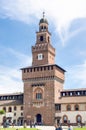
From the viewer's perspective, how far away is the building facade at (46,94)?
8106 cm

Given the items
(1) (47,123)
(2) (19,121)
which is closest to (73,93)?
(1) (47,123)

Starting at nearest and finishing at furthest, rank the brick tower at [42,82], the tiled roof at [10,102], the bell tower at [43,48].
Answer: the brick tower at [42,82]
the bell tower at [43,48]
the tiled roof at [10,102]

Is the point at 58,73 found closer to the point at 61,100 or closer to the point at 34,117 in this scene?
the point at 61,100

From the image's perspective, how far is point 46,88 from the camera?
84.2 m

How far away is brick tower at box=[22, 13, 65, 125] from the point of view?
82688 millimetres

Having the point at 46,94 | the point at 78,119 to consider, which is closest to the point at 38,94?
the point at 46,94

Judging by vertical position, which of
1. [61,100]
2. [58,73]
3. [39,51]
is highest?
[39,51]

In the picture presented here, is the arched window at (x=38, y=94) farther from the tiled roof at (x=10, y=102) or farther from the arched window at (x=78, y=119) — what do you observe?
the arched window at (x=78, y=119)

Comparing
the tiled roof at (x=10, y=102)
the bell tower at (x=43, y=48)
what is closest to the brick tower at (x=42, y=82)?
the bell tower at (x=43, y=48)

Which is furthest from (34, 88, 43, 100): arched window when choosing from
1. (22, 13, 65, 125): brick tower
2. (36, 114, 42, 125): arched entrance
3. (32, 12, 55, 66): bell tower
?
(32, 12, 55, 66): bell tower

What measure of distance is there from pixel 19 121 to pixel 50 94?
11.9 metres

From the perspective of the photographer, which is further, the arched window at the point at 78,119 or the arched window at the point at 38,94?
the arched window at the point at 38,94

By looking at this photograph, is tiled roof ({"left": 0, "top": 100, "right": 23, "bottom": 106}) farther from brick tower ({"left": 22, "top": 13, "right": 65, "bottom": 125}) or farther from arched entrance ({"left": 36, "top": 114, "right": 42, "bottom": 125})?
arched entrance ({"left": 36, "top": 114, "right": 42, "bottom": 125})

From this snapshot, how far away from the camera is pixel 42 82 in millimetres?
85125
